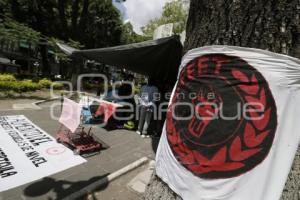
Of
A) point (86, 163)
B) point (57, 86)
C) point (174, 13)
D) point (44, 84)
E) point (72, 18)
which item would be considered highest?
point (174, 13)

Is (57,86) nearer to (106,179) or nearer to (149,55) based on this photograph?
(149,55)

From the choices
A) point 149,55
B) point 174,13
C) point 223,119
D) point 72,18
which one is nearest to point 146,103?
point 149,55

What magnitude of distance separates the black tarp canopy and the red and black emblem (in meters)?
3.81

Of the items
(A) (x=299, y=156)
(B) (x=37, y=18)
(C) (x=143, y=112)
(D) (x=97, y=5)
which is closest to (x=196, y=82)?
(A) (x=299, y=156)

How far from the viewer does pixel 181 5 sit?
28734mm

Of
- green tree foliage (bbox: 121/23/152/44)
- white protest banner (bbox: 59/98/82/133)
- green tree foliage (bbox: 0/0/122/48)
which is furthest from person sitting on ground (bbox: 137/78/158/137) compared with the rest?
green tree foliage (bbox: 121/23/152/44)

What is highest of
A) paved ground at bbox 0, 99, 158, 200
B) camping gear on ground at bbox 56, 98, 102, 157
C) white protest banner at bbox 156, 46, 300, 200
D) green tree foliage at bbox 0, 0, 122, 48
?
green tree foliage at bbox 0, 0, 122, 48

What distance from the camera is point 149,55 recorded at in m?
6.41

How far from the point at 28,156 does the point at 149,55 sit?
3762 millimetres

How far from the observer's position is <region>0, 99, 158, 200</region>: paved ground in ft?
12.4

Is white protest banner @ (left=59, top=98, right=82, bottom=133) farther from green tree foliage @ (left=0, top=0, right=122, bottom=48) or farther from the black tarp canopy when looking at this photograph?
green tree foliage @ (left=0, top=0, right=122, bottom=48)

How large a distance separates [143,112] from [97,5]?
79.4ft

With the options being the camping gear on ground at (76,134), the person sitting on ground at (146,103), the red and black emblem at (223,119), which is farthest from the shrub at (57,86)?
the red and black emblem at (223,119)

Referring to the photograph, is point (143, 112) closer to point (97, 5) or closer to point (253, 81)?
point (253, 81)
